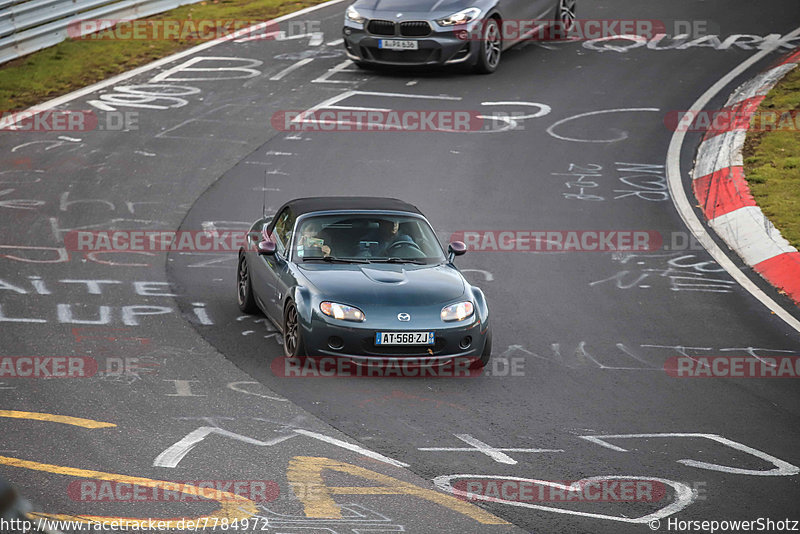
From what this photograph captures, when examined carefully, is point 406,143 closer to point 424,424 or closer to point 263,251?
point 263,251

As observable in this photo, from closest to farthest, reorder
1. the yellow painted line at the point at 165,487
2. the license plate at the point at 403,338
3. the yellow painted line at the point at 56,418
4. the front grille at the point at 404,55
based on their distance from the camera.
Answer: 1. the yellow painted line at the point at 165,487
2. the yellow painted line at the point at 56,418
3. the license plate at the point at 403,338
4. the front grille at the point at 404,55

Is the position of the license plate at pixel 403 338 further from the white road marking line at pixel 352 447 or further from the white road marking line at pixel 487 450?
the white road marking line at pixel 487 450

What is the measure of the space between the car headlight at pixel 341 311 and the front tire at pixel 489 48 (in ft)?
36.5

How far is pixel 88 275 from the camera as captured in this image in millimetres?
12469

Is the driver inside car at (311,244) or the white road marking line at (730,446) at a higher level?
the driver inside car at (311,244)

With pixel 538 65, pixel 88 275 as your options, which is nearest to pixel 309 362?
pixel 88 275

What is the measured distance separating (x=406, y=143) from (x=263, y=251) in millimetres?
7095

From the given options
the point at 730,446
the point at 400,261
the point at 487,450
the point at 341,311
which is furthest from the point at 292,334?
the point at 730,446

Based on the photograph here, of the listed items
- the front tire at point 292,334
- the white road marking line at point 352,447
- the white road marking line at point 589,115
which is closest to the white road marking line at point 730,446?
the white road marking line at point 352,447

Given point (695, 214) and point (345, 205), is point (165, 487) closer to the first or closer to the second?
point (345, 205)

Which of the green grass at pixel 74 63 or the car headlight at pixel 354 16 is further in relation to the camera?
the car headlight at pixel 354 16

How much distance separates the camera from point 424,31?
19328mm

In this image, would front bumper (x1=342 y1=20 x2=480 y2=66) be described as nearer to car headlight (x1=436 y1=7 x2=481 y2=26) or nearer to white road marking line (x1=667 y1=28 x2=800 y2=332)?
car headlight (x1=436 y1=7 x2=481 y2=26)

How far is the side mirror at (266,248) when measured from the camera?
10758mm
